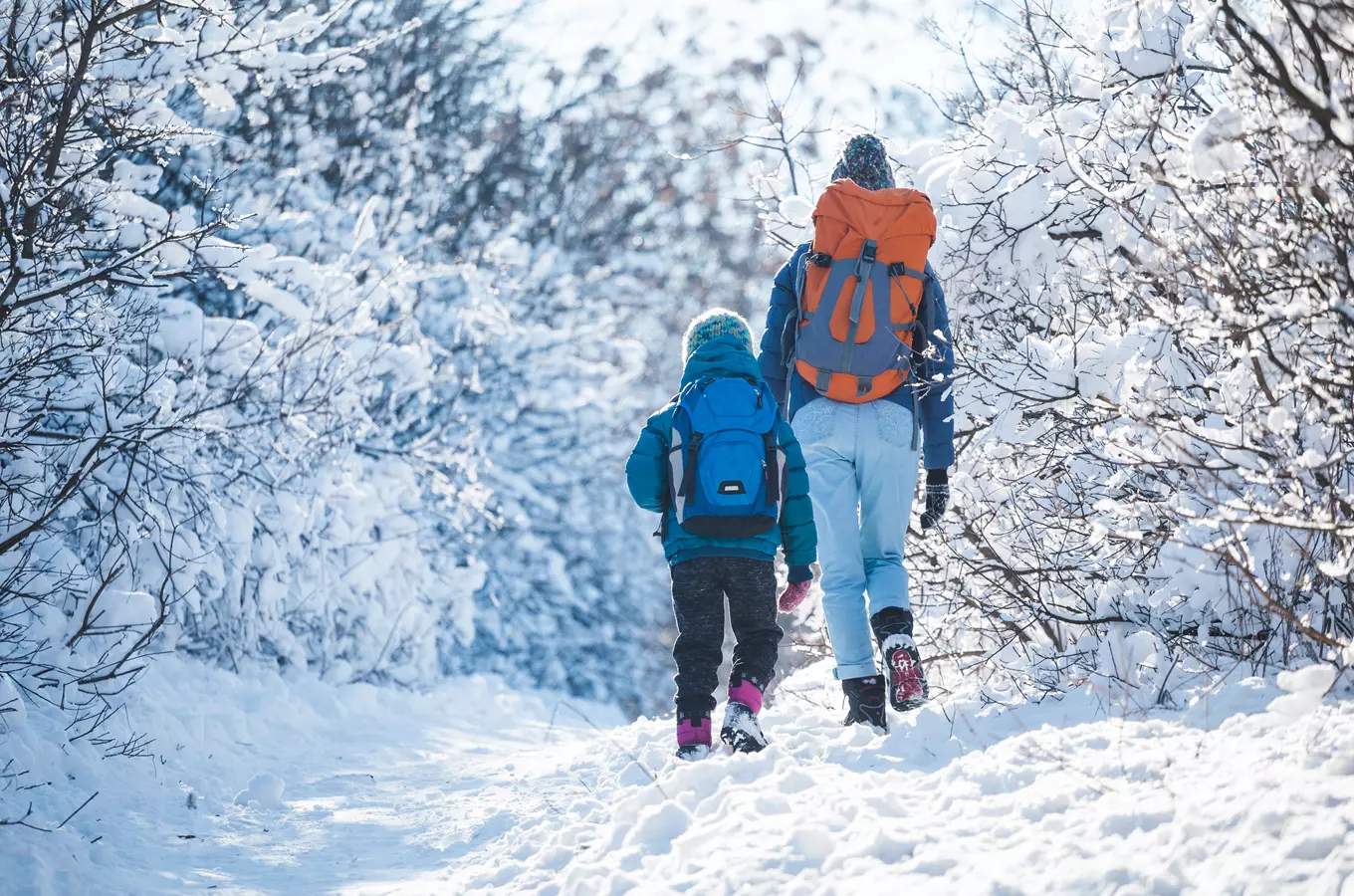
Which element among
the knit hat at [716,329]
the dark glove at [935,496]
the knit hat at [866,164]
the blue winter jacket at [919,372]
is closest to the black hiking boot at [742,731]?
the dark glove at [935,496]

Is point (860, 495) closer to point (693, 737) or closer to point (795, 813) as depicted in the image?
point (693, 737)

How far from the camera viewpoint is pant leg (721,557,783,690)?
4.02 metres

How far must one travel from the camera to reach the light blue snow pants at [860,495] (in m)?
3.99

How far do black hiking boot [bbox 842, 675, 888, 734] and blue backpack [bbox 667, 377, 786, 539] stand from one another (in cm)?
65

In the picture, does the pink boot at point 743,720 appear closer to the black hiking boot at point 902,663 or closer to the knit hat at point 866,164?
the black hiking boot at point 902,663

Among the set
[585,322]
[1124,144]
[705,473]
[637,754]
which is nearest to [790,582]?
[705,473]

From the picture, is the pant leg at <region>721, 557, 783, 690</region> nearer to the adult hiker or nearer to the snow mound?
the adult hiker

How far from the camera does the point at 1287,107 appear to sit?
2.77 metres

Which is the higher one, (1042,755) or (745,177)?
(745,177)

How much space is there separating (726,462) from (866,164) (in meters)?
1.27

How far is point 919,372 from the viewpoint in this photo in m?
4.30

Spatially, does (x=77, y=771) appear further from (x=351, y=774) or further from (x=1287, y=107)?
(x=1287, y=107)

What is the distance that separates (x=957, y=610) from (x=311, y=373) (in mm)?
5413

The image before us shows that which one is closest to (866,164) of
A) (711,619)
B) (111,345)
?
(711,619)
